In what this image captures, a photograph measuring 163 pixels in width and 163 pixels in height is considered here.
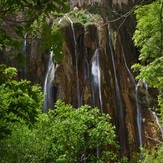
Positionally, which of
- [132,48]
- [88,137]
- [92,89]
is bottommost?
[88,137]

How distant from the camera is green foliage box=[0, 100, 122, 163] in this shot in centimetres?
778

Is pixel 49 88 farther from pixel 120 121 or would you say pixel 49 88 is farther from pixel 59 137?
pixel 59 137

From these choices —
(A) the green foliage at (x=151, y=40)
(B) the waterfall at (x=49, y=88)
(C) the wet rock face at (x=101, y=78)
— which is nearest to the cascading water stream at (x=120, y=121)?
(C) the wet rock face at (x=101, y=78)

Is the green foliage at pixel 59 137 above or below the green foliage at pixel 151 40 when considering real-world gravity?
below

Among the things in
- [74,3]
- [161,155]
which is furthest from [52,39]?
[74,3]

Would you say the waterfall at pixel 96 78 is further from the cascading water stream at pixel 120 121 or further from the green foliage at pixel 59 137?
the green foliage at pixel 59 137

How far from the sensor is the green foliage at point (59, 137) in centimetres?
778

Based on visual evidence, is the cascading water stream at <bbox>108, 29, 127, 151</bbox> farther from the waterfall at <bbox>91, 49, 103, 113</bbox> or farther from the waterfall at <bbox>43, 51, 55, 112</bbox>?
the waterfall at <bbox>43, 51, 55, 112</bbox>

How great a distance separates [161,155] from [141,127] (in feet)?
28.4

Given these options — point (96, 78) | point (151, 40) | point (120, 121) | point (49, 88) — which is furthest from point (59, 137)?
point (96, 78)

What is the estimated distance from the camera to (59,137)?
9578 millimetres

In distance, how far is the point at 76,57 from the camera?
18.0 m

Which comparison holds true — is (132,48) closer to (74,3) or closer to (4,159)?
(74,3)

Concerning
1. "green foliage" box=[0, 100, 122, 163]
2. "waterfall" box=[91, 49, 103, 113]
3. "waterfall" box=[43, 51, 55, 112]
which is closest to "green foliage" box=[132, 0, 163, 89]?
"green foliage" box=[0, 100, 122, 163]
